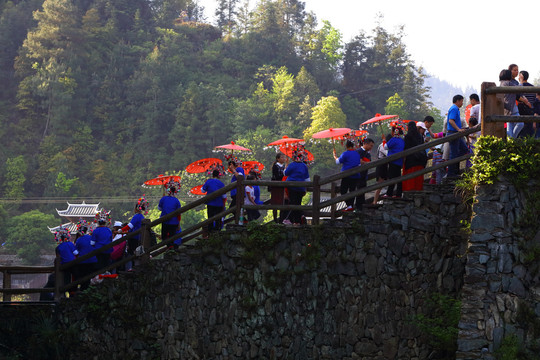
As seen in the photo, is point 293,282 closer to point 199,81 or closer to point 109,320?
point 109,320

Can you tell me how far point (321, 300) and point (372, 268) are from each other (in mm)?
917

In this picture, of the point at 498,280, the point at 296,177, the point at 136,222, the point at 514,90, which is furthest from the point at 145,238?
the point at 514,90

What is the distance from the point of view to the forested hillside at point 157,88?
254 ft

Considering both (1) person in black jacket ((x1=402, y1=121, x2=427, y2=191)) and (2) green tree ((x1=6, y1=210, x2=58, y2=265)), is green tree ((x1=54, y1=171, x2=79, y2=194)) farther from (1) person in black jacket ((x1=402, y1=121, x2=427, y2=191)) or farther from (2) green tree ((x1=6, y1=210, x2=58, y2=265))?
(1) person in black jacket ((x1=402, y1=121, x2=427, y2=191))

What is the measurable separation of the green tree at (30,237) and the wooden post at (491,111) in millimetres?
53739

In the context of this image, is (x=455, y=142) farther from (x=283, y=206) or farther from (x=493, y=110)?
(x=283, y=206)

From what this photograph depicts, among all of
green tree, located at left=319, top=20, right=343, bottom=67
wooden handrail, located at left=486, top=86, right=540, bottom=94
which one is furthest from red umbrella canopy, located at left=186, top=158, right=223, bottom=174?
green tree, located at left=319, top=20, right=343, bottom=67

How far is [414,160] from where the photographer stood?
Result: 10.6m

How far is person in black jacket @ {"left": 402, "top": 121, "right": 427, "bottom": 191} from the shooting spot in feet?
34.7

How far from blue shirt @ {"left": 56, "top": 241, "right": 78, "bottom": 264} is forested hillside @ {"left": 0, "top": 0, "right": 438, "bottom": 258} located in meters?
55.6

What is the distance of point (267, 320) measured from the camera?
11.1 meters

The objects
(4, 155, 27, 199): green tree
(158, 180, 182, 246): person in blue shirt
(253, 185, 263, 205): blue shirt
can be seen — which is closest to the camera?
(253, 185, 263, 205): blue shirt

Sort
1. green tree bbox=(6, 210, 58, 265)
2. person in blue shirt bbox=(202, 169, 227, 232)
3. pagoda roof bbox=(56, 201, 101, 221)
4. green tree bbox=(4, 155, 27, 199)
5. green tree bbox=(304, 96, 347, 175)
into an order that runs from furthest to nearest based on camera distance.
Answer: green tree bbox=(4, 155, 27, 199) → green tree bbox=(304, 96, 347, 175) → green tree bbox=(6, 210, 58, 265) → pagoda roof bbox=(56, 201, 101, 221) → person in blue shirt bbox=(202, 169, 227, 232)

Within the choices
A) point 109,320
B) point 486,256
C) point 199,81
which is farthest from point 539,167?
point 199,81
